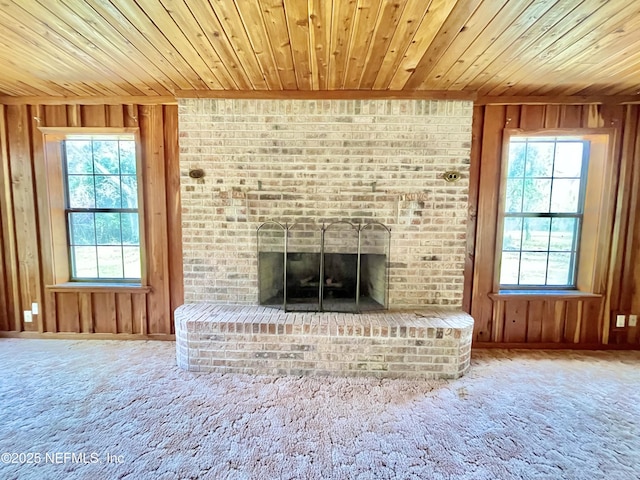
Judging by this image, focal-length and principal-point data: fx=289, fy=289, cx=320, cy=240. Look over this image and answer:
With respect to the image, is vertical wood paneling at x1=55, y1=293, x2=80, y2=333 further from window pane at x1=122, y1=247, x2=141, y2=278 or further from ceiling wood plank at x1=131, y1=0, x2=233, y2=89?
ceiling wood plank at x1=131, y1=0, x2=233, y2=89

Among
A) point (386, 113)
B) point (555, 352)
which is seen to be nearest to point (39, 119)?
point (386, 113)

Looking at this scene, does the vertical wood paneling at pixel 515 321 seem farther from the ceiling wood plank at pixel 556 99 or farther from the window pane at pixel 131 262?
the window pane at pixel 131 262

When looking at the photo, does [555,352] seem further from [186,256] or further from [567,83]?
[186,256]

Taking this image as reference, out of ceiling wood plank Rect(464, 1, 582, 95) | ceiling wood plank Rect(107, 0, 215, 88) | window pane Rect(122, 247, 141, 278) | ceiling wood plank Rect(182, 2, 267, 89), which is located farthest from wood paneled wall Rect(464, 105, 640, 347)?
window pane Rect(122, 247, 141, 278)

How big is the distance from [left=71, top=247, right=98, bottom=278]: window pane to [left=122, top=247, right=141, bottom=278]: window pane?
338 mm

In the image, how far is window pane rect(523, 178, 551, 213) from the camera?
3027mm

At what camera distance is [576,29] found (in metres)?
1.69

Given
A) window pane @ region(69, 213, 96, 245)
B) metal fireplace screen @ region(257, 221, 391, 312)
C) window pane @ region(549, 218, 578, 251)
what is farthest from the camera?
window pane @ region(69, 213, 96, 245)

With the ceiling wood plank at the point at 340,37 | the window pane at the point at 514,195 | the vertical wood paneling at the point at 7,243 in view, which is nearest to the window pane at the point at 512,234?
the window pane at the point at 514,195

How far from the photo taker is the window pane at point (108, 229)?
317 cm

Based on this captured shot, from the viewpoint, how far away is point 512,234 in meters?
3.08

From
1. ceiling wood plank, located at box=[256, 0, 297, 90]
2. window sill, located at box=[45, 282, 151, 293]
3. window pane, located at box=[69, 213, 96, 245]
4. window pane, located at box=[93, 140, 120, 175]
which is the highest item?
ceiling wood plank, located at box=[256, 0, 297, 90]

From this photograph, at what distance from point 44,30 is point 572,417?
14.1ft

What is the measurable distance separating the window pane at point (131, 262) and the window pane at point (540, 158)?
14.1 ft
